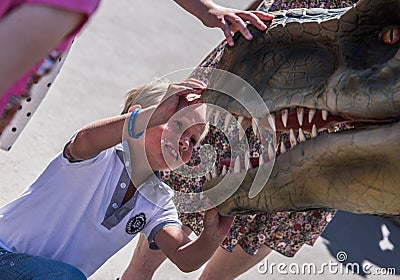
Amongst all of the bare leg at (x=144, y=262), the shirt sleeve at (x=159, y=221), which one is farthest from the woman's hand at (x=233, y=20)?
the bare leg at (x=144, y=262)

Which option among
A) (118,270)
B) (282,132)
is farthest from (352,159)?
(118,270)

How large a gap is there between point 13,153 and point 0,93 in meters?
2.78

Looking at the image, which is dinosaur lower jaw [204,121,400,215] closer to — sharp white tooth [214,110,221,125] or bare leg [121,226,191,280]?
sharp white tooth [214,110,221,125]

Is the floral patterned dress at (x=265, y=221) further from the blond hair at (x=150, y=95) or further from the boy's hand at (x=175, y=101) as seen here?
the boy's hand at (x=175, y=101)

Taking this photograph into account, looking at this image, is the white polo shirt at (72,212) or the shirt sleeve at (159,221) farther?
the shirt sleeve at (159,221)

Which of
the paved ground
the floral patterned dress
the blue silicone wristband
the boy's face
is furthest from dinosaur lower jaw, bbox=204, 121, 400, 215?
the paved ground

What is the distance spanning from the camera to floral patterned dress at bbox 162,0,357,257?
2.85 metres

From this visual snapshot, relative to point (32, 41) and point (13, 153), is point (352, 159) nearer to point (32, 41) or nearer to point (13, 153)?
point (32, 41)

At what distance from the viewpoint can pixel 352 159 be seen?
76.2 inches

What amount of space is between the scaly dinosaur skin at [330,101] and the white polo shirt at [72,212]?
1.65ft

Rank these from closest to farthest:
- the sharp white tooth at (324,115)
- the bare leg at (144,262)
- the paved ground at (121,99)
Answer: the sharp white tooth at (324,115)
the bare leg at (144,262)
the paved ground at (121,99)

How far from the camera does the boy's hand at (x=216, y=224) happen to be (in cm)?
234

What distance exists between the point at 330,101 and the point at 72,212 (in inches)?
38.5

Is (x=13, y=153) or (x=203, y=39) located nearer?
(x=13, y=153)
